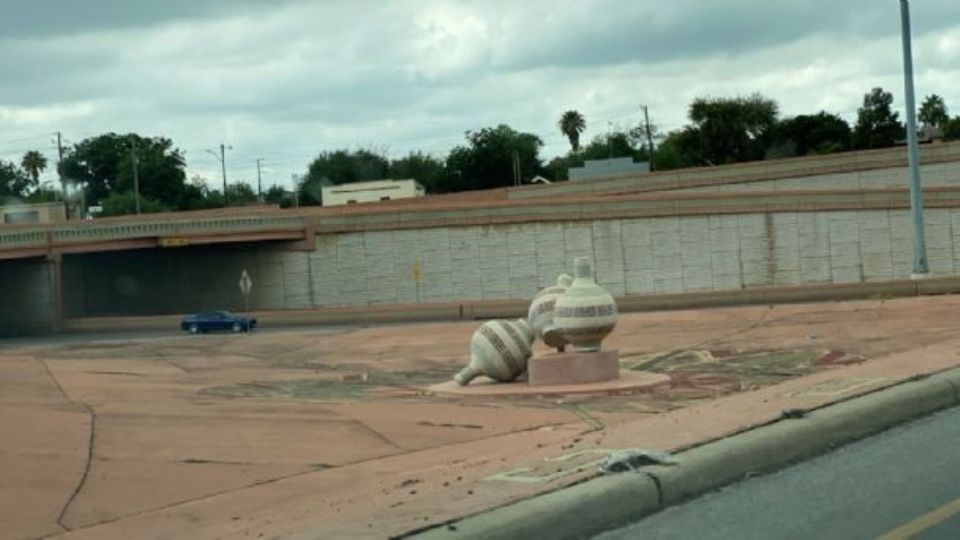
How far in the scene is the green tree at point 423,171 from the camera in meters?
156

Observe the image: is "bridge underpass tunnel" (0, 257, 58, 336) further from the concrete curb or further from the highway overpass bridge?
the concrete curb

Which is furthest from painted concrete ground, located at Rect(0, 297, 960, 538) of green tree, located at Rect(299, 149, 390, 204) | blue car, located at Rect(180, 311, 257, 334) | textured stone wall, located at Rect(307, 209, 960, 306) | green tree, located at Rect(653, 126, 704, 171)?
green tree, located at Rect(299, 149, 390, 204)

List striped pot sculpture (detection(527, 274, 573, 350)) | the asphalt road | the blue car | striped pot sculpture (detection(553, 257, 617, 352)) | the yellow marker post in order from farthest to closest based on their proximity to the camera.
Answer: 1. the yellow marker post
2. the blue car
3. striped pot sculpture (detection(527, 274, 573, 350))
4. striped pot sculpture (detection(553, 257, 617, 352))
5. the asphalt road

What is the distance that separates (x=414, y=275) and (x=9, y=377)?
160ft

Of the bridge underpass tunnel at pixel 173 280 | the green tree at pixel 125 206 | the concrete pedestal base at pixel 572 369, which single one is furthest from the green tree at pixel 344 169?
the concrete pedestal base at pixel 572 369

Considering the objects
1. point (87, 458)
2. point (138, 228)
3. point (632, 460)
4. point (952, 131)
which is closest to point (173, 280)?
point (138, 228)

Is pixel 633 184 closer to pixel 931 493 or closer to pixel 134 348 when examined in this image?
pixel 134 348

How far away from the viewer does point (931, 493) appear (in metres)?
9.15

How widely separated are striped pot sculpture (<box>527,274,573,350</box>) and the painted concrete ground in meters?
1.87

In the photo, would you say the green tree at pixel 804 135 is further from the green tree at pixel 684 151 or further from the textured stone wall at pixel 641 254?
the textured stone wall at pixel 641 254

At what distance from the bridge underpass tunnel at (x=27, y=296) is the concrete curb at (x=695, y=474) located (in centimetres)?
6668

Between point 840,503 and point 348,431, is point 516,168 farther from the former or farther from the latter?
point 840,503

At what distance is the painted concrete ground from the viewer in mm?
8984

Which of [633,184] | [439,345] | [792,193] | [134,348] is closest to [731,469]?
[439,345]
